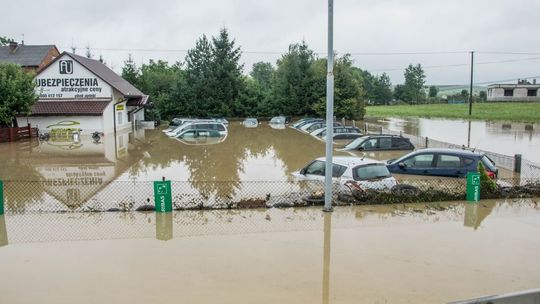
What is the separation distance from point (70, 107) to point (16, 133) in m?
5.82

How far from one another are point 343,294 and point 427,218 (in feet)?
17.1

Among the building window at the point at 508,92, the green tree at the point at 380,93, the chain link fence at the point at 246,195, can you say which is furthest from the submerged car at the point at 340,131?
the green tree at the point at 380,93

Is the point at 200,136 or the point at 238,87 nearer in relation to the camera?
the point at 200,136

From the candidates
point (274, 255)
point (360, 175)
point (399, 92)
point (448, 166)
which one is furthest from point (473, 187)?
point (399, 92)

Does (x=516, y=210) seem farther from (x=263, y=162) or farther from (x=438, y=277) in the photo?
(x=263, y=162)

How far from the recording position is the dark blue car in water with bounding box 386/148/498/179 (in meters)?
15.0

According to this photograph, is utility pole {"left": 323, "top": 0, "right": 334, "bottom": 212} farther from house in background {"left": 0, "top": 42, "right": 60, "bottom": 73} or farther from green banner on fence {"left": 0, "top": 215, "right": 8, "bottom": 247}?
house in background {"left": 0, "top": 42, "right": 60, "bottom": 73}

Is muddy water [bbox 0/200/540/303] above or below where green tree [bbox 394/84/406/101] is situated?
below

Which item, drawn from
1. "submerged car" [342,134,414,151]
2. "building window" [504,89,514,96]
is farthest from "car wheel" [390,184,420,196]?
"building window" [504,89,514,96]

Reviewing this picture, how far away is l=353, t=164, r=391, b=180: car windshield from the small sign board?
2.26 m

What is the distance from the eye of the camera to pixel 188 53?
60750mm

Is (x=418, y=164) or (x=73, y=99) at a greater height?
(x=73, y=99)

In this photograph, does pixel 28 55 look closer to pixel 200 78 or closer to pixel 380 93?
pixel 200 78

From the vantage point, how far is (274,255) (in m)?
8.91
